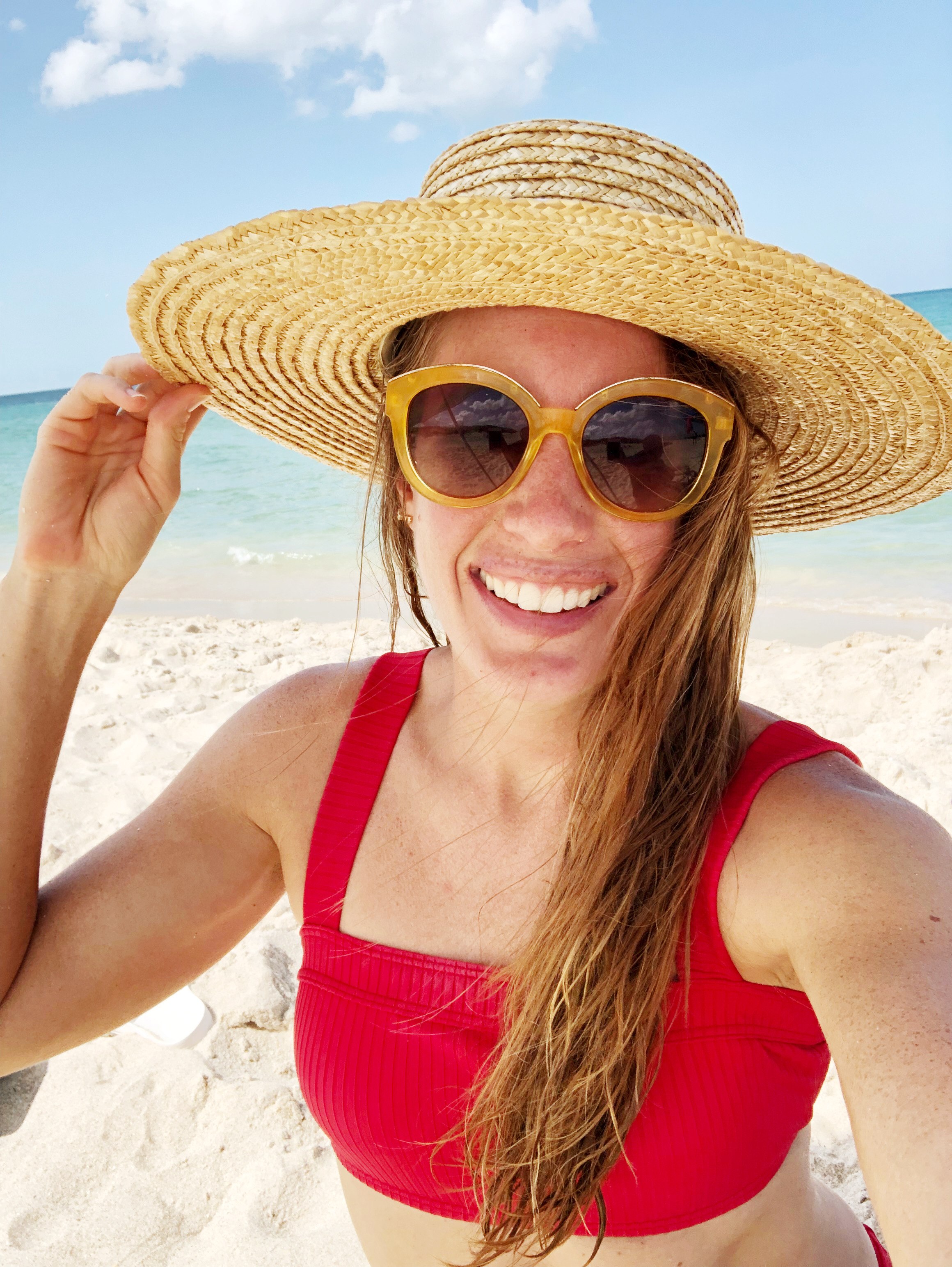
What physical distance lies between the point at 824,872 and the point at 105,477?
4.74ft

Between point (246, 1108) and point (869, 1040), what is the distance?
2078 mm

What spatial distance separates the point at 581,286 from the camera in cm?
143

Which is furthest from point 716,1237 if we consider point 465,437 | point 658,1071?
point 465,437

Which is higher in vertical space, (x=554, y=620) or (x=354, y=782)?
(x=554, y=620)

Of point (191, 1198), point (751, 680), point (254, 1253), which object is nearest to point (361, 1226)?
point (254, 1253)

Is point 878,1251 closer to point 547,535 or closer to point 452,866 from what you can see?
point 452,866

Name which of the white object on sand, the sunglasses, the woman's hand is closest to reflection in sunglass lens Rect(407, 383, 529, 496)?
the sunglasses

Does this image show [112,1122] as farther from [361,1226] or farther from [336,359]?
[336,359]

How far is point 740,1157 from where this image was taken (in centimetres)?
139

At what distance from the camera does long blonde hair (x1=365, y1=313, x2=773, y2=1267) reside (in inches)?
53.9

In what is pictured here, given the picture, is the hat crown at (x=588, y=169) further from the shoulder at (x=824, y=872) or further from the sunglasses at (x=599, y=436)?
the shoulder at (x=824, y=872)

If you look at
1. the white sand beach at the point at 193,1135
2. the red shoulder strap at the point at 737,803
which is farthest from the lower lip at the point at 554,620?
the white sand beach at the point at 193,1135

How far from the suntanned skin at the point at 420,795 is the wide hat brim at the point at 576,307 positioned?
0.12 m

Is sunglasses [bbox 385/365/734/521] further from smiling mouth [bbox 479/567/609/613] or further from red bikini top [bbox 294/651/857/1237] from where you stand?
red bikini top [bbox 294/651/857/1237]
